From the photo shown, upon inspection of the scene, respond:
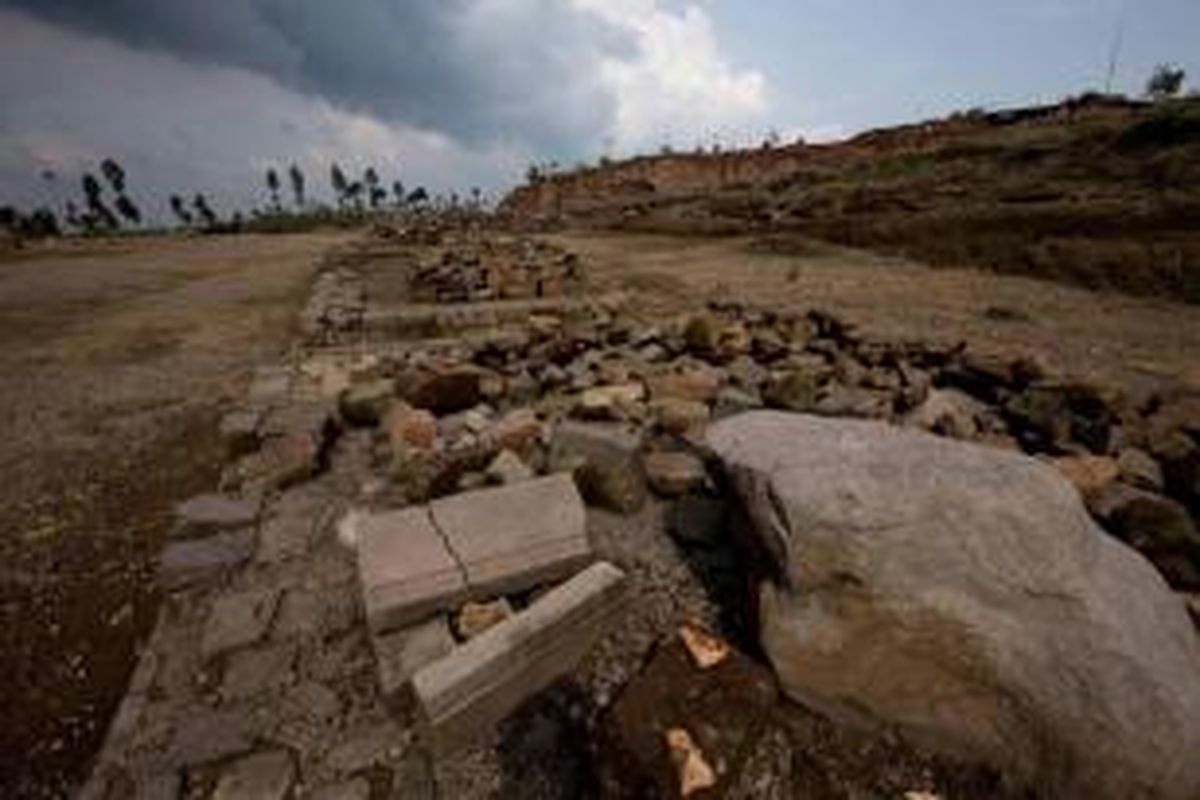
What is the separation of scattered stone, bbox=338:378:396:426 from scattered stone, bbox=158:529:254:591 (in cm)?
132

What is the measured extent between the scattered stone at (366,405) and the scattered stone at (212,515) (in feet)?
3.43

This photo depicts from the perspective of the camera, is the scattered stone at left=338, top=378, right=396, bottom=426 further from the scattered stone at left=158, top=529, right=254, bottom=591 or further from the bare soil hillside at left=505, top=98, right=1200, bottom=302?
the bare soil hillside at left=505, top=98, right=1200, bottom=302

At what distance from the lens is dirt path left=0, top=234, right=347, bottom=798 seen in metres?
2.67

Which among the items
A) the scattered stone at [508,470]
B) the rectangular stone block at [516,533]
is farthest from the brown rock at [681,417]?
the rectangular stone block at [516,533]

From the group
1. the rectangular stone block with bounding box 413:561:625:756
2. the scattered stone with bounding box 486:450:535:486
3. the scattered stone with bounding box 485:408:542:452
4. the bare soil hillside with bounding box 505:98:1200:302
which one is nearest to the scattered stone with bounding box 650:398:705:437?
the scattered stone with bounding box 485:408:542:452

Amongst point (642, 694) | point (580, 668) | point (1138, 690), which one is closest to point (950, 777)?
point (1138, 690)

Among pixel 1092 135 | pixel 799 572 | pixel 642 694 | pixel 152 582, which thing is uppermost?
pixel 1092 135

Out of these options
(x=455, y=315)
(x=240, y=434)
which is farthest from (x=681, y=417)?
(x=455, y=315)

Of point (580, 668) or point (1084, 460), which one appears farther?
point (1084, 460)

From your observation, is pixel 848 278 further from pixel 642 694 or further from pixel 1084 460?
pixel 642 694

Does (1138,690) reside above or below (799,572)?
below

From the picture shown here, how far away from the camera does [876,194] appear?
650 inches

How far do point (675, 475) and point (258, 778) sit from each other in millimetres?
2035

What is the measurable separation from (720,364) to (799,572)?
135 inches
